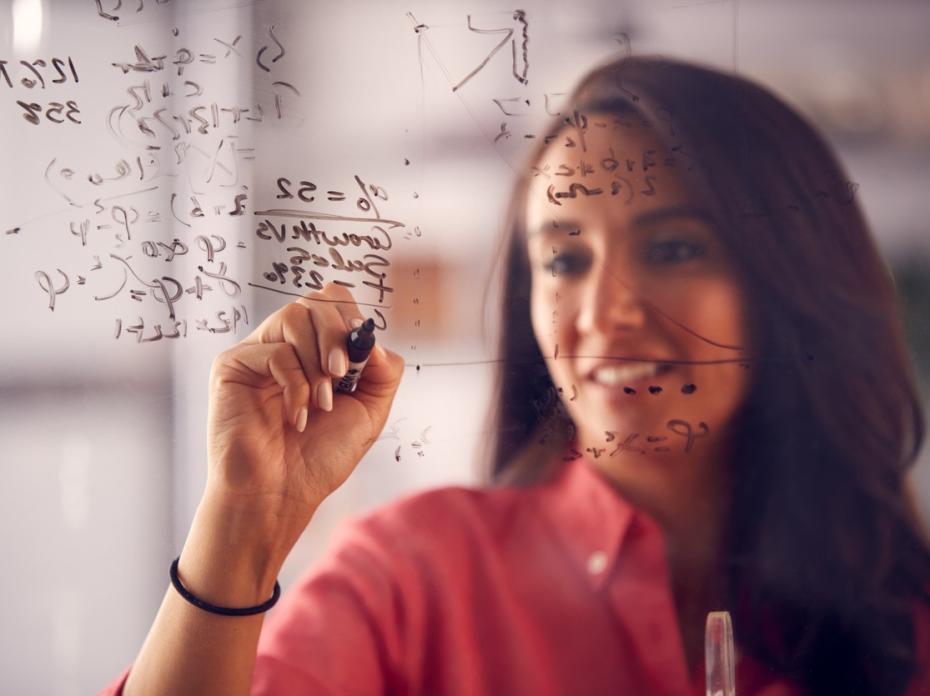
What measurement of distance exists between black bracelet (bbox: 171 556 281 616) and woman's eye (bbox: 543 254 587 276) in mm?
377

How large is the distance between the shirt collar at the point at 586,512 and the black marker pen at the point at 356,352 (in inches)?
7.9

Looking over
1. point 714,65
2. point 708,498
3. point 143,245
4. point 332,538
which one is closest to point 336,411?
point 332,538

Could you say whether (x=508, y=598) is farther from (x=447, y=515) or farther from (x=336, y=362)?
(x=336, y=362)

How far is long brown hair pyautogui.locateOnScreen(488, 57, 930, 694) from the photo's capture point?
0.84m

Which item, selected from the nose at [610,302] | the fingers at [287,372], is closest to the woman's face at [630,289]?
the nose at [610,302]

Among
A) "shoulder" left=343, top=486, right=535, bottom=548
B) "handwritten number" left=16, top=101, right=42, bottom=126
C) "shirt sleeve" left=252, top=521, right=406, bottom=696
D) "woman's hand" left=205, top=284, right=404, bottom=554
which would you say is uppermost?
"handwritten number" left=16, top=101, right=42, bottom=126

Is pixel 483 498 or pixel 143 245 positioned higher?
pixel 143 245

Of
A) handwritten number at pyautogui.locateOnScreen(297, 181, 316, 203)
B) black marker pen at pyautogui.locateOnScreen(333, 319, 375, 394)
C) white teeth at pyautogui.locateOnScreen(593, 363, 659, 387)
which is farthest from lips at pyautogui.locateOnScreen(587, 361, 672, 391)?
handwritten number at pyautogui.locateOnScreen(297, 181, 316, 203)

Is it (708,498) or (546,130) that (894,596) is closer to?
(708,498)

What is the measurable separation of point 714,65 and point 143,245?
0.55 m

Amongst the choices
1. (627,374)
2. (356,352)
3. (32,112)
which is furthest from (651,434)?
(32,112)

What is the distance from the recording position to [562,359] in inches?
33.0

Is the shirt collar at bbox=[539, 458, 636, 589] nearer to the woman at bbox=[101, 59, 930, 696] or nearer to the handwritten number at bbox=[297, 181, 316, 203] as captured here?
the woman at bbox=[101, 59, 930, 696]

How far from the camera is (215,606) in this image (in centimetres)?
79
